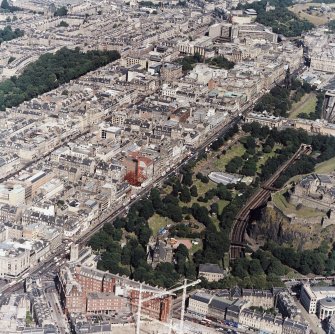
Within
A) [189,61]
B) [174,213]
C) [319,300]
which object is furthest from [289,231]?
[189,61]

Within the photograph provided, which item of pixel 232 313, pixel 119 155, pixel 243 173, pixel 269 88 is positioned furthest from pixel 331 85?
pixel 232 313

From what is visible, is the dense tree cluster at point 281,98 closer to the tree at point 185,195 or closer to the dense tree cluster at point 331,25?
the tree at point 185,195

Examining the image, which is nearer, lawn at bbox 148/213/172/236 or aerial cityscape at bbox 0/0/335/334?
aerial cityscape at bbox 0/0/335/334

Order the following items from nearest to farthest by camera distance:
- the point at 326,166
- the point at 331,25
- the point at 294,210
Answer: the point at 294,210, the point at 326,166, the point at 331,25

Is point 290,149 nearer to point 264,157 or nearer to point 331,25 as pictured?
point 264,157

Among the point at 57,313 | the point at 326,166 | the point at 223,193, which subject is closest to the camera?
the point at 57,313

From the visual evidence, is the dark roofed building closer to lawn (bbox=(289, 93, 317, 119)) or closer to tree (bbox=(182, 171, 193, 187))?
tree (bbox=(182, 171, 193, 187))

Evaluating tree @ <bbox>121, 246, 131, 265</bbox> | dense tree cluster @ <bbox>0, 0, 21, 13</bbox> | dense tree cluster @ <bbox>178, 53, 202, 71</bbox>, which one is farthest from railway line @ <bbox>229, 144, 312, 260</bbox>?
dense tree cluster @ <bbox>0, 0, 21, 13</bbox>
